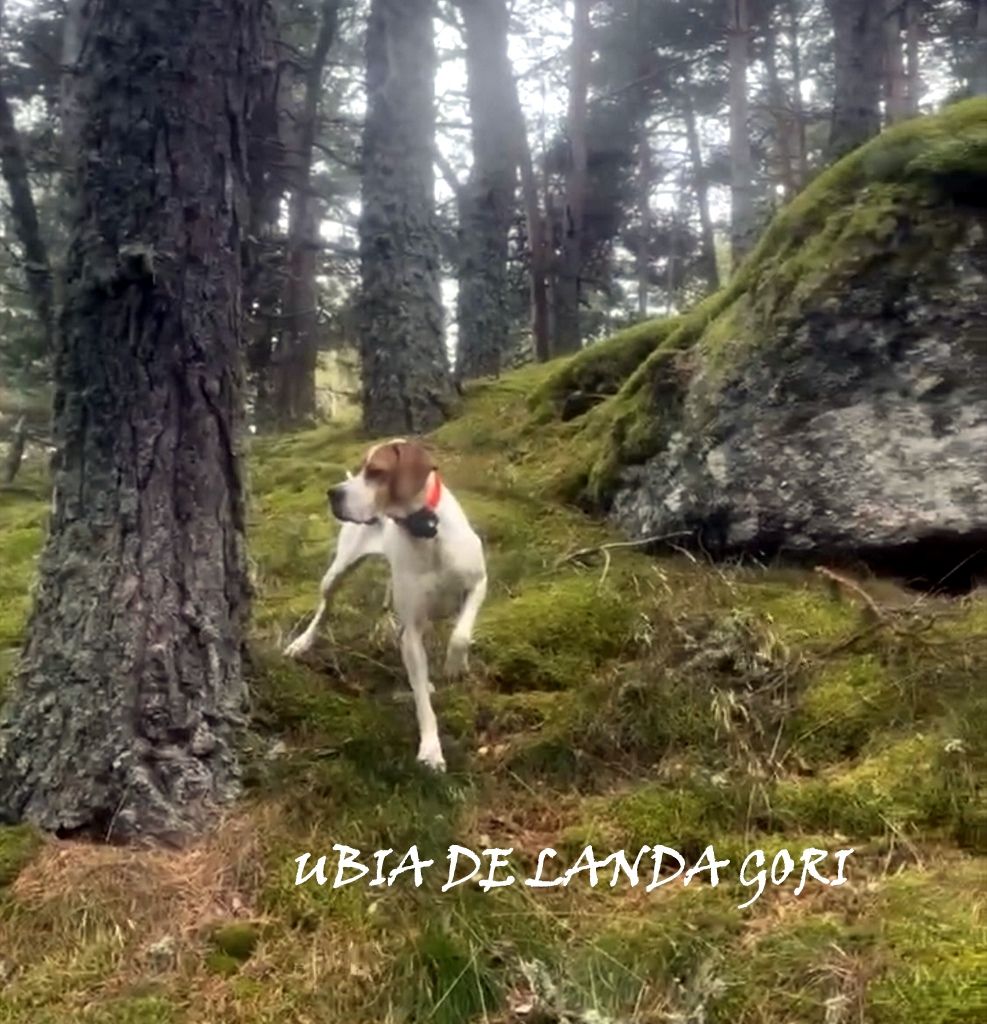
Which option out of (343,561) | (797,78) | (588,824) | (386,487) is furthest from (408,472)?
(797,78)

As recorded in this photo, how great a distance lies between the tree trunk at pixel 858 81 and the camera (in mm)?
9719

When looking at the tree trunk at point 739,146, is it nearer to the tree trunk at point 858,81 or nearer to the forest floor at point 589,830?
the tree trunk at point 858,81

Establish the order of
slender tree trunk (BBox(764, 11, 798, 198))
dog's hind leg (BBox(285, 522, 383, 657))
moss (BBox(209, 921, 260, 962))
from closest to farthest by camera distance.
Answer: moss (BBox(209, 921, 260, 962))
dog's hind leg (BBox(285, 522, 383, 657))
slender tree trunk (BBox(764, 11, 798, 198))

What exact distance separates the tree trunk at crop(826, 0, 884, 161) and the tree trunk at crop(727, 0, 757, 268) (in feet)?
8.68

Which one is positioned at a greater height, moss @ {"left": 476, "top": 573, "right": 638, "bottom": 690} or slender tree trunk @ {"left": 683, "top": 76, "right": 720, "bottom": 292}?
slender tree trunk @ {"left": 683, "top": 76, "right": 720, "bottom": 292}

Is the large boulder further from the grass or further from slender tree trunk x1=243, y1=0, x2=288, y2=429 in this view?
slender tree trunk x1=243, y1=0, x2=288, y2=429

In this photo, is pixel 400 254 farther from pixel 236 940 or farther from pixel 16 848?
pixel 236 940

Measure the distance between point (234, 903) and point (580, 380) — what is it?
533 centimetres

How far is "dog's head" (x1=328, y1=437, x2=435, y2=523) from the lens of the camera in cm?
498

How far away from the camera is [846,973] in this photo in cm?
314

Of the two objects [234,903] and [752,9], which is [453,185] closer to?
[752,9]

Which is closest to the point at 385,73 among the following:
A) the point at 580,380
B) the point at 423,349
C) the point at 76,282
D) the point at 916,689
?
the point at 423,349

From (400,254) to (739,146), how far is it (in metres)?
5.31

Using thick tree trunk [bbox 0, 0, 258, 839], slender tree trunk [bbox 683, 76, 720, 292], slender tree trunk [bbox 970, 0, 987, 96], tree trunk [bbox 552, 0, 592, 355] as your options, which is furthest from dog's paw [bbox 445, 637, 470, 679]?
slender tree trunk [bbox 683, 76, 720, 292]
